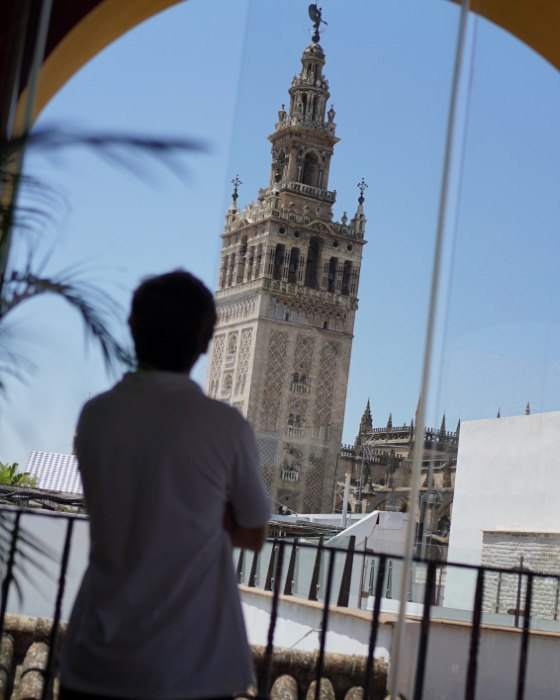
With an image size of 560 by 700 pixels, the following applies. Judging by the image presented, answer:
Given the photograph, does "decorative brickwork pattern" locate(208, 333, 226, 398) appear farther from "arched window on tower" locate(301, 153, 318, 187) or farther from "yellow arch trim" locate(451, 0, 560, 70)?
"yellow arch trim" locate(451, 0, 560, 70)

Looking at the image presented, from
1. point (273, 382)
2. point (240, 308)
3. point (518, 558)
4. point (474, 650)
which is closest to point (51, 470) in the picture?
point (518, 558)

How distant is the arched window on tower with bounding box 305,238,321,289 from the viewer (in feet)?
127

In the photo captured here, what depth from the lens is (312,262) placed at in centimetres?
3884

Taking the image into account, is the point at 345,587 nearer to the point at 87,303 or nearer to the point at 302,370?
the point at 87,303

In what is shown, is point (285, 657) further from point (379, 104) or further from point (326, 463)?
point (326, 463)

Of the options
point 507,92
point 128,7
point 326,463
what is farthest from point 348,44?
point 128,7

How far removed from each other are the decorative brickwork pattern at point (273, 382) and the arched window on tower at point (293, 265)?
2949 mm

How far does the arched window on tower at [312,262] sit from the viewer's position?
38.7 metres

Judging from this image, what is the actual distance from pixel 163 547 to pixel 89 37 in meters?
1.70

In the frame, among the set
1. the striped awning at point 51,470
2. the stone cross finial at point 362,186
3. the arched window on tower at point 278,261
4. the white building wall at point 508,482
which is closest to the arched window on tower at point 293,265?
the arched window on tower at point 278,261

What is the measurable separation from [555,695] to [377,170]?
2547 cm

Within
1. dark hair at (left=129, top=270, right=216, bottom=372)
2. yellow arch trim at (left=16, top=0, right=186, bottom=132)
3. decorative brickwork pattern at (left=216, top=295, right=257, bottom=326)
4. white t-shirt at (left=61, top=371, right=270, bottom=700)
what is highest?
decorative brickwork pattern at (left=216, top=295, right=257, bottom=326)

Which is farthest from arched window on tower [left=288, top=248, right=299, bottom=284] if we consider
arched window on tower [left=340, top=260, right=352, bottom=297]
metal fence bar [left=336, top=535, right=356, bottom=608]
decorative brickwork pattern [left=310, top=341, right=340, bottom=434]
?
metal fence bar [left=336, top=535, right=356, bottom=608]

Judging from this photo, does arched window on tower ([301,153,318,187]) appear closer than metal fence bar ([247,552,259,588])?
No
